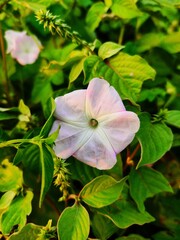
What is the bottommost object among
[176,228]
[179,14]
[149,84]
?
[176,228]

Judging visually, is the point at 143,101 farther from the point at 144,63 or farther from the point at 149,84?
the point at 144,63

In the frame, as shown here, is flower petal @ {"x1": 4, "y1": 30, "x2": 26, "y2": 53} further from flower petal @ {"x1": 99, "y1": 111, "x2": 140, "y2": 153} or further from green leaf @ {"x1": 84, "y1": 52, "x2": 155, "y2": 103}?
flower petal @ {"x1": 99, "y1": 111, "x2": 140, "y2": 153}

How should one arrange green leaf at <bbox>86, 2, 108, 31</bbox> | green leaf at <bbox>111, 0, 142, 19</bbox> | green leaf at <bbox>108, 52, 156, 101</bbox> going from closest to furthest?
1. green leaf at <bbox>108, 52, 156, 101</bbox>
2. green leaf at <bbox>111, 0, 142, 19</bbox>
3. green leaf at <bbox>86, 2, 108, 31</bbox>

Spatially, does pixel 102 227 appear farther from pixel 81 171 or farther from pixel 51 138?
pixel 51 138

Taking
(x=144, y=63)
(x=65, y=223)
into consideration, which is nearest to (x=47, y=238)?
(x=65, y=223)

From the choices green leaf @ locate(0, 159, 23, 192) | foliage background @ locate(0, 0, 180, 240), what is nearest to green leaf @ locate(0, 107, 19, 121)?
foliage background @ locate(0, 0, 180, 240)

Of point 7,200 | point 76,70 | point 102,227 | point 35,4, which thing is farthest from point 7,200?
point 35,4
